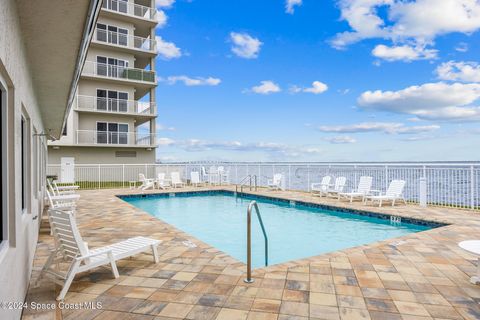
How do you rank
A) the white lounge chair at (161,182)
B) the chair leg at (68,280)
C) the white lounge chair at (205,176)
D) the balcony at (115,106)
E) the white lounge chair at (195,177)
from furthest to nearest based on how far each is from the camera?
the balcony at (115,106)
the white lounge chair at (205,176)
the white lounge chair at (195,177)
the white lounge chair at (161,182)
the chair leg at (68,280)

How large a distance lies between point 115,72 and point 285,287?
71.1 feet

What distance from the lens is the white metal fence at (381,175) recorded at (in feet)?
27.6

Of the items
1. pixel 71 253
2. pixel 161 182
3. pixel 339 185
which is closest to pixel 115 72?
pixel 161 182

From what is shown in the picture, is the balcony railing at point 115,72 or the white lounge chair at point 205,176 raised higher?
the balcony railing at point 115,72

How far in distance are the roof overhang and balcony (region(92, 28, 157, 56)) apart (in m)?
18.5

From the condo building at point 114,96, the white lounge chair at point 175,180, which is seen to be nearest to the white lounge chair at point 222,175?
the white lounge chair at point 175,180

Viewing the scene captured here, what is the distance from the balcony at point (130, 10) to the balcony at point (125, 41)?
1326 mm

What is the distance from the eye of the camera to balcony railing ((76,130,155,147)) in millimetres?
21219

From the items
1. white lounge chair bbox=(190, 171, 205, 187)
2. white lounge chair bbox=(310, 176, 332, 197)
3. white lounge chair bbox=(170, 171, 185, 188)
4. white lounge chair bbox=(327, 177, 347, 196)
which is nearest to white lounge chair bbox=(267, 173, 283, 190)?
white lounge chair bbox=(310, 176, 332, 197)

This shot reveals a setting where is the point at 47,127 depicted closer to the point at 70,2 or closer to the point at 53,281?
the point at 53,281

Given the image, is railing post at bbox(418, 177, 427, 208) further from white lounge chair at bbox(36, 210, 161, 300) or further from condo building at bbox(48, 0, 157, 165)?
condo building at bbox(48, 0, 157, 165)

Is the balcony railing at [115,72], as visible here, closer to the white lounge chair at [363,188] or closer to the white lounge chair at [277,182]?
the white lounge chair at [277,182]

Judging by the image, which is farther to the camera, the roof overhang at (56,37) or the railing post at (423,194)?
the railing post at (423,194)

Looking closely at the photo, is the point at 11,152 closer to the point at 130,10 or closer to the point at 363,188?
the point at 363,188
